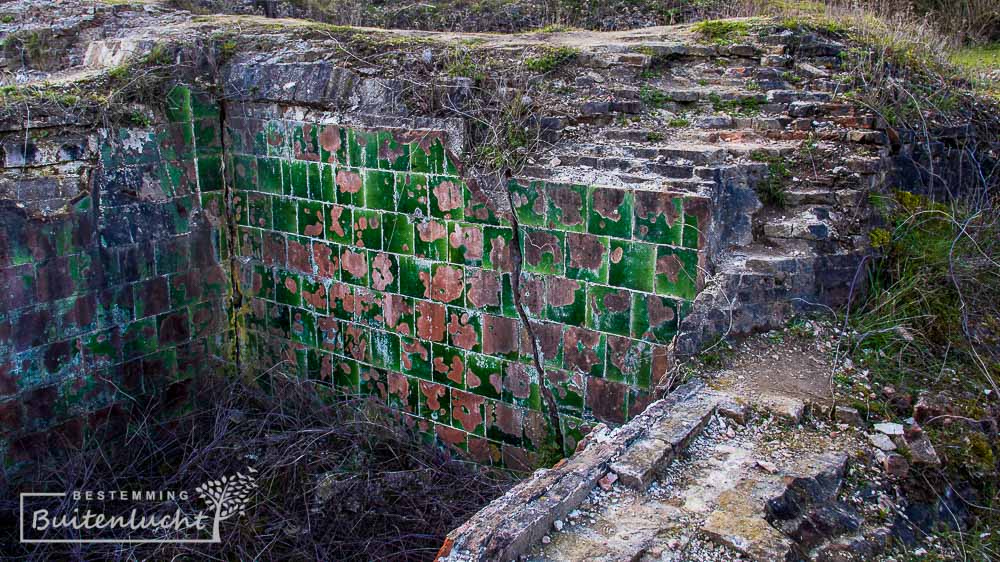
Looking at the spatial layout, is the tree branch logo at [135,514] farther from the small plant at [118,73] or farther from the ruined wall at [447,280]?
the small plant at [118,73]

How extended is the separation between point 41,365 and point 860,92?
546 cm

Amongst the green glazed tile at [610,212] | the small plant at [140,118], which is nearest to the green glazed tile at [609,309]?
the green glazed tile at [610,212]

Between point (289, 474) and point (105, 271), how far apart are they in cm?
193

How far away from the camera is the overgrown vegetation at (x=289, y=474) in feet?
15.0

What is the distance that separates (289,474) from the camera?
511 cm

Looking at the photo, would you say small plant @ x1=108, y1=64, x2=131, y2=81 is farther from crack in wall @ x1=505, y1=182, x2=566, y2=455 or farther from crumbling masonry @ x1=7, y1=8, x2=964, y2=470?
crack in wall @ x1=505, y1=182, x2=566, y2=455

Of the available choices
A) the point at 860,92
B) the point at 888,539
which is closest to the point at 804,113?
the point at 860,92

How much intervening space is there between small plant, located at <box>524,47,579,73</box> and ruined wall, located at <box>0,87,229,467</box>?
2.51m

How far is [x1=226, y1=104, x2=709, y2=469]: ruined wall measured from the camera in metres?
4.41

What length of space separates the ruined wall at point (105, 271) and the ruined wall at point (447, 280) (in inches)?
12.4

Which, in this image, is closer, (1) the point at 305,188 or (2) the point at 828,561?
(2) the point at 828,561

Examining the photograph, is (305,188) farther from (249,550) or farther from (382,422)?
(249,550)

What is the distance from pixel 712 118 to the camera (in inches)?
192

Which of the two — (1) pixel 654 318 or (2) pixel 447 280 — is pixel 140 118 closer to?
(2) pixel 447 280
